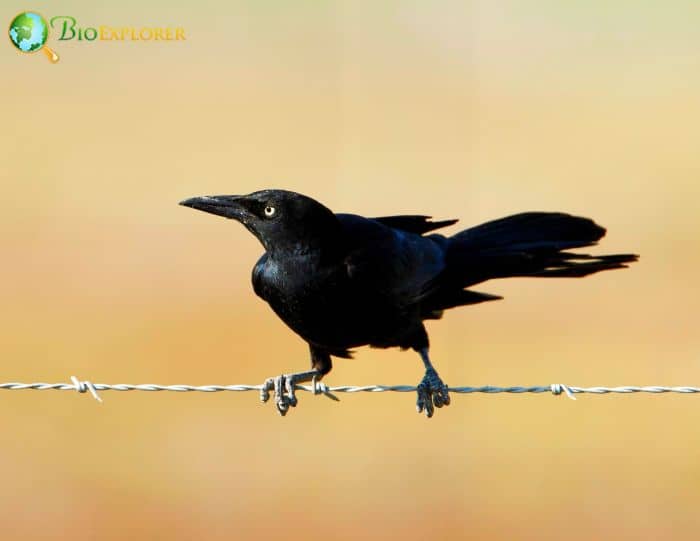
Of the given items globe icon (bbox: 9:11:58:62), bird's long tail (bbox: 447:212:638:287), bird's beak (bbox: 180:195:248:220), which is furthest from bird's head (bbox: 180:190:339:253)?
globe icon (bbox: 9:11:58:62)

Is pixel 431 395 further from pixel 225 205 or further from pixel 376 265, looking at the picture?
pixel 225 205

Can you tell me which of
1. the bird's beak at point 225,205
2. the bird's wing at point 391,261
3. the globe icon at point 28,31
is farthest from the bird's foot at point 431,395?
the globe icon at point 28,31

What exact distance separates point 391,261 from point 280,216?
58 cm

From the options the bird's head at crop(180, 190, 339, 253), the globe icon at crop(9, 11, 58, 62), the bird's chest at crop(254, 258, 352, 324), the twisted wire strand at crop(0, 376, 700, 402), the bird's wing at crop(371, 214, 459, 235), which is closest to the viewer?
the twisted wire strand at crop(0, 376, 700, 402)

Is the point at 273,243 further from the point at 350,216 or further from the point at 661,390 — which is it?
the point at 661,390

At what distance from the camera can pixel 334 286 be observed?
188 inches

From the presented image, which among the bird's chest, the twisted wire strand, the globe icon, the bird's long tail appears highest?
the globe icon

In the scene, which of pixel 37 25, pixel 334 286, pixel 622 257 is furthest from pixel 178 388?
pixel 37 25

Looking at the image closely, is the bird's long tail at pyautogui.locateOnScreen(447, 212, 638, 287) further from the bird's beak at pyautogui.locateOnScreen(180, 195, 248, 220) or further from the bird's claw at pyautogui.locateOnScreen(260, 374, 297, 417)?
the bird's beak at pyautogui.locateOnScreen(180, 195, 248, 220)

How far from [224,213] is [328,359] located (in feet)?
3.20

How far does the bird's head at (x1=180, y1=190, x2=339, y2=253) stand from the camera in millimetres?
4867

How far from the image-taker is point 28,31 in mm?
10562

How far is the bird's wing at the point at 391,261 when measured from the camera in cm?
487

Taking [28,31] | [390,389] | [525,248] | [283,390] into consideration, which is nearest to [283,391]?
[283,390]
